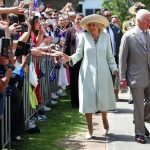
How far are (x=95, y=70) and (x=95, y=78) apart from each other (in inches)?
5.3

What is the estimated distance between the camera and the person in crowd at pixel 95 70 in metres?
8.57

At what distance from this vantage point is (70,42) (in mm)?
11688

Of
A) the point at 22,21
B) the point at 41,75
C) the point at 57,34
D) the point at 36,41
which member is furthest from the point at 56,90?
the point at 22,21

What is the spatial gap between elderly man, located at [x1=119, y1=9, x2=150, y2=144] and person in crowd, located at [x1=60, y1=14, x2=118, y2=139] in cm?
35

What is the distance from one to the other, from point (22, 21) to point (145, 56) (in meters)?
2.08

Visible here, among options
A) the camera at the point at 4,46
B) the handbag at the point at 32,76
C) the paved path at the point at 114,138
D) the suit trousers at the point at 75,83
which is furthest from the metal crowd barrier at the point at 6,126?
the suit trousers at the point at 75,83

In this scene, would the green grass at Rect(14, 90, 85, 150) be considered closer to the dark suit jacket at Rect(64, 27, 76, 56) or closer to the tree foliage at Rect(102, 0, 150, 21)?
the dark suit jacket at Rect(64, 27, 76, 56)

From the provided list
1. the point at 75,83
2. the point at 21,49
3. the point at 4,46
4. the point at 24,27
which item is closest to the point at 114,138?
the point at 24,27

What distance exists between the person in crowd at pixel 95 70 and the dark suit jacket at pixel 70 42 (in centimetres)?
287

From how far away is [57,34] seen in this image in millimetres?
13453

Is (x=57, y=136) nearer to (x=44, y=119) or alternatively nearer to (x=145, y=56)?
(x=44, y=119)

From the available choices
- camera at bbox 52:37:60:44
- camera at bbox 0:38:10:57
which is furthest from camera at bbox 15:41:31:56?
camera at bbox 52:37:60:44

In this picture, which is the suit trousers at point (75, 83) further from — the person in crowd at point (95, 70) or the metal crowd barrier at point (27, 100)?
the person in crowd at point (95, 70)

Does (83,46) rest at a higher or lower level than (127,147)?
higher
